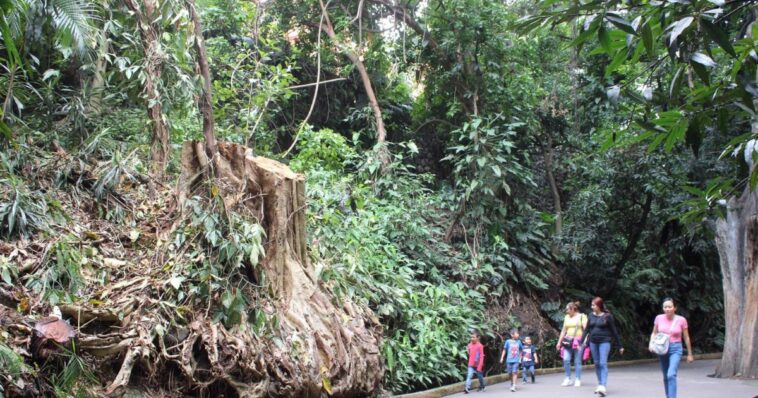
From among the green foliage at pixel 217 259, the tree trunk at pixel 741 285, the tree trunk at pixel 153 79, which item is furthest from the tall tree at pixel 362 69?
the green foliage at pixel 217 259

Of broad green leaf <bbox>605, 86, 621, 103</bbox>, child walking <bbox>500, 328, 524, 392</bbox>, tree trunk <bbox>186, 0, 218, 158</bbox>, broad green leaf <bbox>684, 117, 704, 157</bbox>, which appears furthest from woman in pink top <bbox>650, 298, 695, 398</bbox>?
broad green leaf <bbox>605, 86, 621, 103</bbox>

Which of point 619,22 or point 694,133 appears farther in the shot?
point 694,133

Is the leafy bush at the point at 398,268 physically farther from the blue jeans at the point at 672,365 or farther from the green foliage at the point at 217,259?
the blue jeans at the point at 672,365

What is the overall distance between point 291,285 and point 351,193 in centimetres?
544

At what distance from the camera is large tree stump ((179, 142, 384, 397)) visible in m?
8.28

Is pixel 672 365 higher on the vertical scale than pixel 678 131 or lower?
lower

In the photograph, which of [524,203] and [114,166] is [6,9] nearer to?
[114,166]

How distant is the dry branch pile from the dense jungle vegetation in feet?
0.11

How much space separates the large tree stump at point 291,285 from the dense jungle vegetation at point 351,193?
0.04 meters

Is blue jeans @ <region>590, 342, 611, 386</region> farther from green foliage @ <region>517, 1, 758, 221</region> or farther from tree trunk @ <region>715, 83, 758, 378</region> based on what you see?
green foliage @ <region>517, 1, 758, 221</region>

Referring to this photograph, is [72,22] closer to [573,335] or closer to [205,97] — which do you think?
[205,97]

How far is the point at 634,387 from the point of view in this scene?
42.4 ft

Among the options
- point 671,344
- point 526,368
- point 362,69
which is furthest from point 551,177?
point 671,344

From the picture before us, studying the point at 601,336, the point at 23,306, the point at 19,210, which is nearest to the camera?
the point at 23,306
